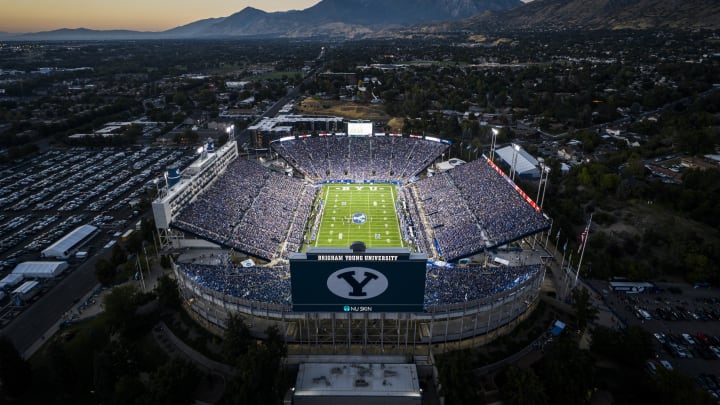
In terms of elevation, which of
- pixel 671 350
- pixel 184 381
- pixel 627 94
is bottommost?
pixel 671 350

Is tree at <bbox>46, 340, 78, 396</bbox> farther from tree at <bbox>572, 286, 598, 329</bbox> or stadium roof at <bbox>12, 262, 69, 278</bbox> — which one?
tree at <bbox>572, 286, 598, 329</bbox>

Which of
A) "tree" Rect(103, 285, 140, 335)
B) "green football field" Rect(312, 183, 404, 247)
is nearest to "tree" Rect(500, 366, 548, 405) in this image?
"green football field" Rect(312, 183, 404, 247)

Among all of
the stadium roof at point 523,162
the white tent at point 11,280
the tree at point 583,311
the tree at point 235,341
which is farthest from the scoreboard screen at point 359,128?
the white tent at point 11,280

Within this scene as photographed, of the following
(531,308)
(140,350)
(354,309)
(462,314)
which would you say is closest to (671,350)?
(531,308)

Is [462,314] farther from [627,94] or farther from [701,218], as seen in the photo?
[627,94]

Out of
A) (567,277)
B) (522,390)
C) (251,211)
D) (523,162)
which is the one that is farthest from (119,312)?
(523,162)

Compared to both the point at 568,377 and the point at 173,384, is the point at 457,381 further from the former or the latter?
the point at 173,384
